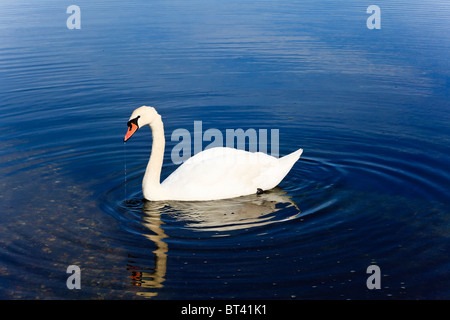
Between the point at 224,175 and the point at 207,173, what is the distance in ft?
1.08

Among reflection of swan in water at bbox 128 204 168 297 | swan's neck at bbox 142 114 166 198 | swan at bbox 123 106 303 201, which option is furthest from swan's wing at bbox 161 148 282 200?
reflection of swan in water at bbox 128 204 168 297

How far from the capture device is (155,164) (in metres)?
10.6

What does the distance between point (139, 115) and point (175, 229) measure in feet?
7.55

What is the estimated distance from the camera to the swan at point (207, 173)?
10.4 meters

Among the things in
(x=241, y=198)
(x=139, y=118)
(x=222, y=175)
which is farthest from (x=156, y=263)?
(x=139, y=118)

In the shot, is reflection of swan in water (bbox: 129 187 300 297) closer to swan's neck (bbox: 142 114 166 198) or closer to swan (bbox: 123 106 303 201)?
swan (bbox: 123 106 303 201)

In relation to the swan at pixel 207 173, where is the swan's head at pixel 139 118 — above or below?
above

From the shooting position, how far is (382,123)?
14.7 metres

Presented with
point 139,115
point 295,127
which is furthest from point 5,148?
point 295,127

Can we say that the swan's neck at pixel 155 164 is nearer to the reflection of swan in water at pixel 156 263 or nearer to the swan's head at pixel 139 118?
the swan's head at pixel 139 118

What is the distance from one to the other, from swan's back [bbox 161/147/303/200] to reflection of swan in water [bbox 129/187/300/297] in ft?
0.51

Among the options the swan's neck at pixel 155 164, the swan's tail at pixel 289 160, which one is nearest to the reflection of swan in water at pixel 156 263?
the swan's neck at pixel 155 164
